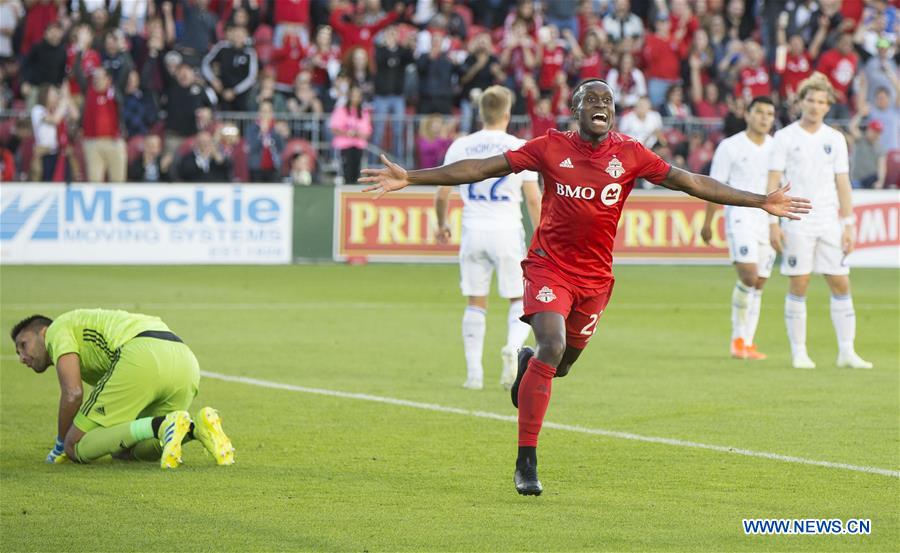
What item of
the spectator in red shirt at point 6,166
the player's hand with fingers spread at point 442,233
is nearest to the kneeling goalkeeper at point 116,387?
the player's hand with fingers spread at point 442,233

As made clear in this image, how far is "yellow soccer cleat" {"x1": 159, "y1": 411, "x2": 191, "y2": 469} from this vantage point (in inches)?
344

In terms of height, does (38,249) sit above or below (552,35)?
below

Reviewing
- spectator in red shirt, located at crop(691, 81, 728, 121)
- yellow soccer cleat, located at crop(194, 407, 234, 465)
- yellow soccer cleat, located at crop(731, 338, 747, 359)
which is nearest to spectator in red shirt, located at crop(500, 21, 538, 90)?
spectator in red shirt, located at crop(691, 81, 728, 121)

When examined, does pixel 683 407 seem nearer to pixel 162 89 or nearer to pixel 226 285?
pixel 226 285

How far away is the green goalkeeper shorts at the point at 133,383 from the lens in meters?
8.91

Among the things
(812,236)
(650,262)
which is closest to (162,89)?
(650,262)

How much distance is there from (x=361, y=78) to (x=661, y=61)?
5617 millimetres

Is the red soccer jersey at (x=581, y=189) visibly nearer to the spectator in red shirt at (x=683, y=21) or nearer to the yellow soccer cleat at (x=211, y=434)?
the yellow soccer cleat at (x=211, y=434)

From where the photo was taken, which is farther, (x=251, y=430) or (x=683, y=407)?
(x=683, y=407)

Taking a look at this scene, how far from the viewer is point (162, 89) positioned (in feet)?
85.6

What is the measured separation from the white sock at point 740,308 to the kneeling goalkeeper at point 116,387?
22.0 ft

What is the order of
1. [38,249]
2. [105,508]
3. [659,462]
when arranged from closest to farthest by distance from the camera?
[105,508]
[659,462]
[38,249]

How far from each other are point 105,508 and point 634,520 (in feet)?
8.80

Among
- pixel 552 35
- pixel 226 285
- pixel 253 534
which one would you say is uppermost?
pixel 552 35
